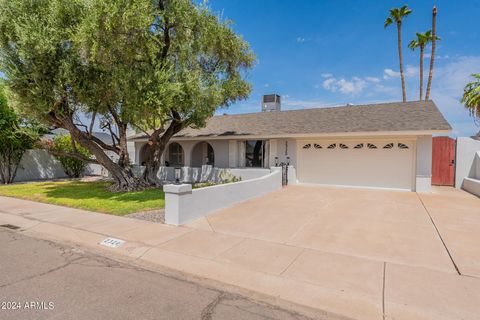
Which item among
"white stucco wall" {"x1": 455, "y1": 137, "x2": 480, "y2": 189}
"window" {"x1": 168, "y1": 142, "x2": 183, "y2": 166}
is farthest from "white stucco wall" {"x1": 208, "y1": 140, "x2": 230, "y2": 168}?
"white stucco wall" {"x1": 455, "y1": 137, "x2": 480, "y2": 189}

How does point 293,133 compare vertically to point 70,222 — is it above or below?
above

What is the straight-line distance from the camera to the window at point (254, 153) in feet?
53.7

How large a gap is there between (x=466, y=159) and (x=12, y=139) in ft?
76.2

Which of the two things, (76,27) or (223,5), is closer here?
(76,27)

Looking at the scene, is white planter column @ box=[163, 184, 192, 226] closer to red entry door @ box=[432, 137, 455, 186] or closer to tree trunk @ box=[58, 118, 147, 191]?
tree trunk @ box=[58, 118, 147, 191]

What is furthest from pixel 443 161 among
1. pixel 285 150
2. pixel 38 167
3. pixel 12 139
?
pixel 38 167

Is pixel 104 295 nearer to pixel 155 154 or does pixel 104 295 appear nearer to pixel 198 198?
pixel 198 198

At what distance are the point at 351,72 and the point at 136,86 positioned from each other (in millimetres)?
17220

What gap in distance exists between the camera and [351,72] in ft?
70.2

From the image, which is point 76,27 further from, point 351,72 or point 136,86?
point 351,72

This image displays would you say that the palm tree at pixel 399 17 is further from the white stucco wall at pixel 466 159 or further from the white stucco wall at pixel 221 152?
the white stucco wall at pixel 221 152

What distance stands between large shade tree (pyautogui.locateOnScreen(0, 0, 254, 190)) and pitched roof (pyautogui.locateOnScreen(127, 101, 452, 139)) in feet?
15.2

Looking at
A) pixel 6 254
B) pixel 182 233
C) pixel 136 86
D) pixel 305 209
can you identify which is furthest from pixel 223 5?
pixel 6 254

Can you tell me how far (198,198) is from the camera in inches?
300
